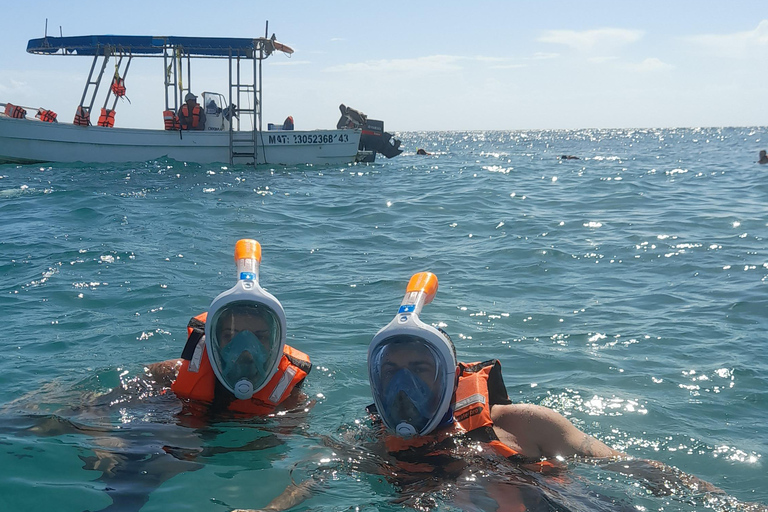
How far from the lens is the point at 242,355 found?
3801mm

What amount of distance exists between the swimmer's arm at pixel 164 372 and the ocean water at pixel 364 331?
0.09 m

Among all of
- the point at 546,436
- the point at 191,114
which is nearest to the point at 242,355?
the point at 546,436

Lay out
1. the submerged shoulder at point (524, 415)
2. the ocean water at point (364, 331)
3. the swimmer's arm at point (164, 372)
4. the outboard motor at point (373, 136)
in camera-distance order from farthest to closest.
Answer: the outboard motor at point (373, 136), the swimmer's arm at point (164, 372), the submerged shoulder at point (524, 415), the ocean water at point (364, 331)

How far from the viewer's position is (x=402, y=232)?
427 inches

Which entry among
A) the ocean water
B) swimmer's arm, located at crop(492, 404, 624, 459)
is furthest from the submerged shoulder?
the ocean water

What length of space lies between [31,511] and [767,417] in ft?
14.0

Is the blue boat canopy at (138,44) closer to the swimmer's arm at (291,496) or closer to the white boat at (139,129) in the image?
the white boat at (139,129)

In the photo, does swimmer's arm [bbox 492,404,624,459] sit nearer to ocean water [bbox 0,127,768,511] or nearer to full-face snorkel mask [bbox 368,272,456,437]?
ocean water [bbox 0,127,768,511]

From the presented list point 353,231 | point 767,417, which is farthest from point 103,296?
point 767,417

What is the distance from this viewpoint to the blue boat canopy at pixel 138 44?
19000mm

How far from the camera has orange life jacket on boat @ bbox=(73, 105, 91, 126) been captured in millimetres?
19297

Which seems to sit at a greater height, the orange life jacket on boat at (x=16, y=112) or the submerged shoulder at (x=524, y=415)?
the orange life jacket on boat at (x=16, y=112)

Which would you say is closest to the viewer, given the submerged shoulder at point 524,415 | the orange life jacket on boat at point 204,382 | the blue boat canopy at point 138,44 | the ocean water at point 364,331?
→ the ocean water at point 364,331

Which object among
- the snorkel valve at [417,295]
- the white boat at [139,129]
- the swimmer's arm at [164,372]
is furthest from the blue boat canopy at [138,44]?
the snorkel valve at [417,295]
